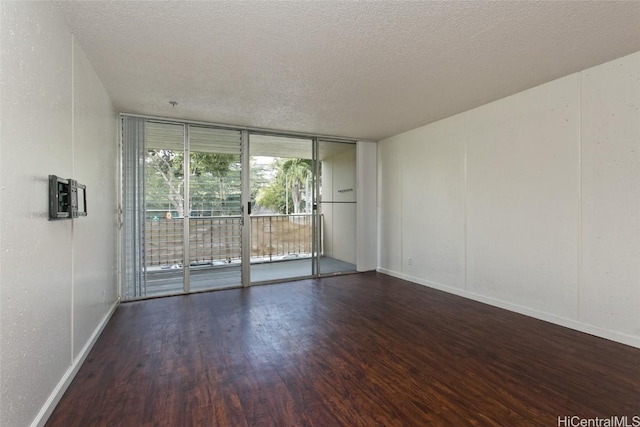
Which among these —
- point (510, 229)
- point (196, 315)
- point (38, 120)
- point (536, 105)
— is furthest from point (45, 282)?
point (536, 105)

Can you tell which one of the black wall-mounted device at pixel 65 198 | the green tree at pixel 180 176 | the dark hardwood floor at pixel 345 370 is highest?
the green tree at pixel 180 176

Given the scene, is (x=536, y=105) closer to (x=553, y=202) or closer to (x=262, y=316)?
(x=553, y=202)

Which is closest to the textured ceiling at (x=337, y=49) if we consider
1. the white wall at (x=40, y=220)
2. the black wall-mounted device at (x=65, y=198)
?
the white wall at (x=40, y=220)

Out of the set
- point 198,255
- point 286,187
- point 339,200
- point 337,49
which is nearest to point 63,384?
point 198,255

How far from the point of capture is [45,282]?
174 cm

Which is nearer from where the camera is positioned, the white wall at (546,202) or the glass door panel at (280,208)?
the white wall at (546,202)

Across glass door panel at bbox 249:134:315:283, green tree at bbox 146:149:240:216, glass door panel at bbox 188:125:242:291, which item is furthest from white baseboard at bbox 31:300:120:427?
glass door panel at bbox 249:134:315:283

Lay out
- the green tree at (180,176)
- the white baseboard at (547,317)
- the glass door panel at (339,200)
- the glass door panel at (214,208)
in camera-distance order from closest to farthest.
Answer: the white baseboard at (547,317)
the green tree at (180,176)
the glass door panel at (214,208)
the glass door panel at (339,200)

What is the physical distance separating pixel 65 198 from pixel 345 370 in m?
2.23

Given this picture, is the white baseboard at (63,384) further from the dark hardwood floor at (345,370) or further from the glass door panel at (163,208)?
the glass door panel at (163,208)

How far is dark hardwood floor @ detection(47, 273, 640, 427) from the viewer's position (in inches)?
72.0

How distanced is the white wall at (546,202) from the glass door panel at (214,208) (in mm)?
2896

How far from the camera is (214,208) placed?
4590 millimetres

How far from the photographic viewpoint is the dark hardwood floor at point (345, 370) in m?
1.83
